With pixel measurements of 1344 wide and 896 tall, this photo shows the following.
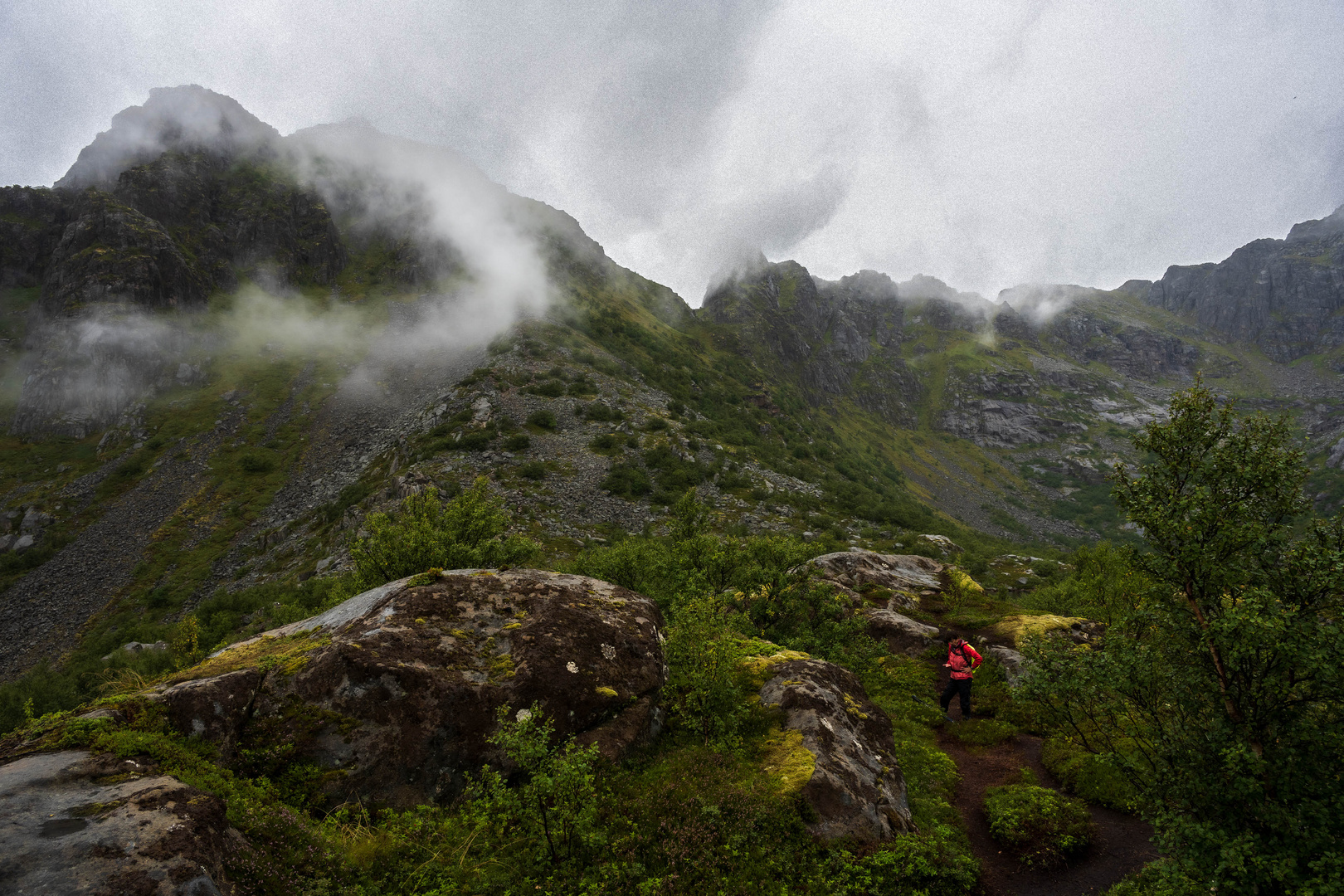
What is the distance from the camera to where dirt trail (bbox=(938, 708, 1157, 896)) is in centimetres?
877

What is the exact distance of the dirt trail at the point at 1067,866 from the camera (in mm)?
8773

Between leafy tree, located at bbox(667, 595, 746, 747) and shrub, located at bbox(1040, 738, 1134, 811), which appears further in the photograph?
shrub, located at bbox(1040, 738, 1134, 811)

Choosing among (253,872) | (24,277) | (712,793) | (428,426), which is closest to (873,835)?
(712,793)

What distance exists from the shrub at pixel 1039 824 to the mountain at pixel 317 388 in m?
37.4

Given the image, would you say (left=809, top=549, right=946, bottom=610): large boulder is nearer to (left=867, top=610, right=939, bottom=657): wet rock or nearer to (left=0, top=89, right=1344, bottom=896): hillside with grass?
(left=0, top=89, right=1344, bottom=896): hillside with grass

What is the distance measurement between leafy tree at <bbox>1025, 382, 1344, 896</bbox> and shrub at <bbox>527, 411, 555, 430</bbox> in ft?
205

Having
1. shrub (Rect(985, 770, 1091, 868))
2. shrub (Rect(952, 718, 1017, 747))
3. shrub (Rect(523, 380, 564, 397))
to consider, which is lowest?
shrub (Rect(952, 718, 1017, 747))

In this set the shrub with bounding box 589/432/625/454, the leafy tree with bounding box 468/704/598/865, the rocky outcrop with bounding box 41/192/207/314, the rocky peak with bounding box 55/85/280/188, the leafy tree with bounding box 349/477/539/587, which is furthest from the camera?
the rocky peak with bounding box 55/85/280/188

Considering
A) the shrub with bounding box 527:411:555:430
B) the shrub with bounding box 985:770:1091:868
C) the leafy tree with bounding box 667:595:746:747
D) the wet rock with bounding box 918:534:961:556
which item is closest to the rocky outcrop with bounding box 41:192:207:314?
the shrub with bounding box 527:411:555:430

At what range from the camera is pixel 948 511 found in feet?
485

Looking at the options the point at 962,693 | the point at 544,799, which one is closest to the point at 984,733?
the point at 962,693

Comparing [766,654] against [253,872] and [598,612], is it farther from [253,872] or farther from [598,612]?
[253,872]

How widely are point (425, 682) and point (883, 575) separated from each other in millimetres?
31579

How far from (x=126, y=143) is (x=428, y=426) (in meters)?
130
